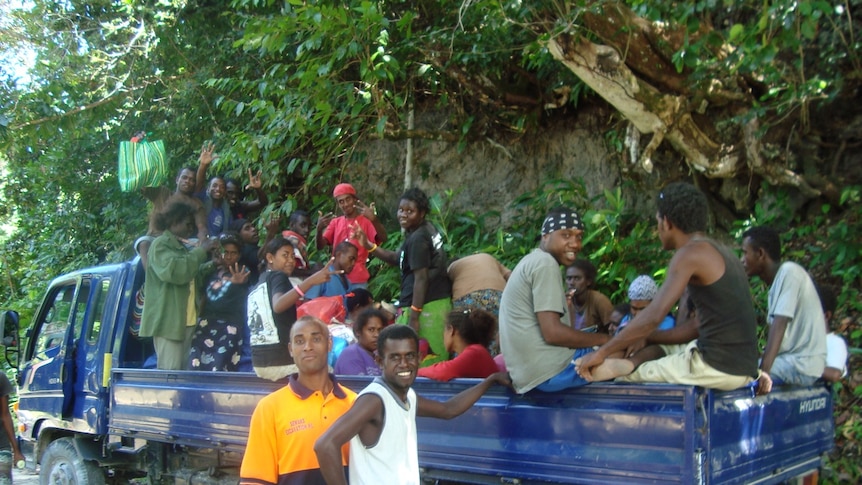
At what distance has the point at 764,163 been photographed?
720 cm

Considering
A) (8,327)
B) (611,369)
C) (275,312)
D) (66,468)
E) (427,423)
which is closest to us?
(611,369)

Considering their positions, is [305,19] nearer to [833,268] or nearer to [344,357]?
[344,357]

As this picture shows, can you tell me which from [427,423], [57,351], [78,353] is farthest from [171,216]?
[427,423]

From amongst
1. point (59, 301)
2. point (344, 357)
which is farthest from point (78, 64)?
point (344, 357)

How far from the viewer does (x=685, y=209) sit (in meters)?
3.50

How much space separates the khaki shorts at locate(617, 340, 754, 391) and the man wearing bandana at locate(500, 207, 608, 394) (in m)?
0.25

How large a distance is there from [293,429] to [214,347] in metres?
2.89

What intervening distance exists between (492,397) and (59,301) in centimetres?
446

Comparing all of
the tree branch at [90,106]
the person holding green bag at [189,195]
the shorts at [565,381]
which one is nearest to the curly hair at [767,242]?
the shorts at [565,381]

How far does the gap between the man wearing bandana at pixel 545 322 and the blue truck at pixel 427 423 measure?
0.30ft

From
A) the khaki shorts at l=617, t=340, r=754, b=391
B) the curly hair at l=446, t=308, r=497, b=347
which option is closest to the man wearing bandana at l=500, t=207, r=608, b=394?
the khaki shorts at l=617, t=340, r=754, b=391

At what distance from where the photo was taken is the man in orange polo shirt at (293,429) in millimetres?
3162

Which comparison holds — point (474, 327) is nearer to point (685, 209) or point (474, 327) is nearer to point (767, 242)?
point (685, 209)

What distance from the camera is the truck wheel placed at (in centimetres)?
619
